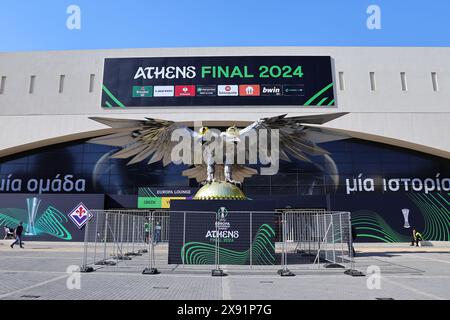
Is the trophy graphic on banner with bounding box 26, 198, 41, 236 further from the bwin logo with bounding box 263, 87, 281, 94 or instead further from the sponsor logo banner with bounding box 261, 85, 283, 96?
the bwin logo with bounding box 263, 87, 281, 94

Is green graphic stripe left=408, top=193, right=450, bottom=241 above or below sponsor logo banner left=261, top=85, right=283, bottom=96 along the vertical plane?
below

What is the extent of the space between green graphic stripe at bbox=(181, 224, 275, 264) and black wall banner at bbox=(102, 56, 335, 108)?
22.5 meters

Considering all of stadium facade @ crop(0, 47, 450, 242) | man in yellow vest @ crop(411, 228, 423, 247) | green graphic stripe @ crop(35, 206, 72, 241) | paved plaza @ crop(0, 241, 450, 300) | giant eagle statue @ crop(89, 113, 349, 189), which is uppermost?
stadium facade @ crop(0, 47, 450, 242)

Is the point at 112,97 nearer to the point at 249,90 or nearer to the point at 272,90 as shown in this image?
the point at 249,90

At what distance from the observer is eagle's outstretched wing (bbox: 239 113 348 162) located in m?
13.9

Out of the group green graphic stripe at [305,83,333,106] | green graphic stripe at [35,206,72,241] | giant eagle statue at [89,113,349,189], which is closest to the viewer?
giant eagle statue at [89,113,349,189]

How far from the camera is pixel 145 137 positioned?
48.2 ft

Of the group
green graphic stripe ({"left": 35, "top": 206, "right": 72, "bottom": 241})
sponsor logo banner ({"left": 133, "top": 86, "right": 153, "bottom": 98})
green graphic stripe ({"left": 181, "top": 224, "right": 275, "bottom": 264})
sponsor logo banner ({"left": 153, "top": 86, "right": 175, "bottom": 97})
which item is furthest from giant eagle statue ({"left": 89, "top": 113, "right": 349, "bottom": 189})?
sponsor logo banner ({"left": 133, "top": 86, "right": 153, "bottom": 98})

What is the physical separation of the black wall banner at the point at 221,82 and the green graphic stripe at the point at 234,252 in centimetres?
2249

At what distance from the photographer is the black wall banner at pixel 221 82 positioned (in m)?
34.5

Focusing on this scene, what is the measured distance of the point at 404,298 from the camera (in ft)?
25.7

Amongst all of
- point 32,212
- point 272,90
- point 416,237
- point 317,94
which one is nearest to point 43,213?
point 32,212

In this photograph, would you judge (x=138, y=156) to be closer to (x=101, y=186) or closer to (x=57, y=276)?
(x=57, y=276)

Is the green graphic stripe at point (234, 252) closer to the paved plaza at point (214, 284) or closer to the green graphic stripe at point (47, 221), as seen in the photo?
the paved plaza at point (214, 284)
